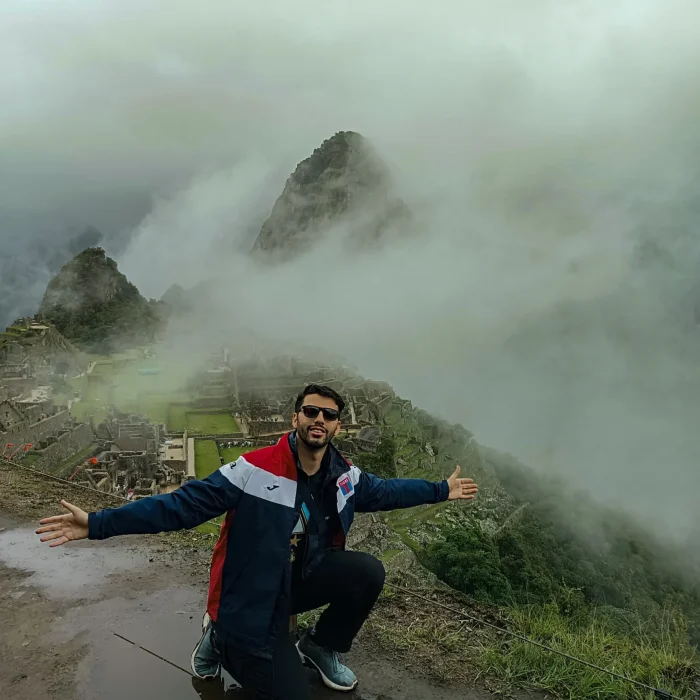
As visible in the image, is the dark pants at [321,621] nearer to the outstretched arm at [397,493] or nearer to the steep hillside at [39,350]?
the outstretched arm at [397,493]

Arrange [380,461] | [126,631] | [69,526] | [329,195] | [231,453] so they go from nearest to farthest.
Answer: [69,526] → [126,631] → [231,453] → [380,461] → [329,195]

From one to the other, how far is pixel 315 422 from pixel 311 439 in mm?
89

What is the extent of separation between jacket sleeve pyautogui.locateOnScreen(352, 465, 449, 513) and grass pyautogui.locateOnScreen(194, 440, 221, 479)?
63.4 feet

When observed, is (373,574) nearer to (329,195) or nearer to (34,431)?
(34,431)

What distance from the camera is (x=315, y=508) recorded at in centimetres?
303

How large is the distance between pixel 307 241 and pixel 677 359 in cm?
9428

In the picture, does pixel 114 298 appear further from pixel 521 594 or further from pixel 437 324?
pixel 437 324

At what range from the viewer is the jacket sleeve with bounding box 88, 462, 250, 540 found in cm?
268

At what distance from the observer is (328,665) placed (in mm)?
3244

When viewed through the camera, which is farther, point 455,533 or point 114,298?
point 114,298

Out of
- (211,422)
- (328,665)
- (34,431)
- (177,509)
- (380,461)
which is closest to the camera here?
(177,509)

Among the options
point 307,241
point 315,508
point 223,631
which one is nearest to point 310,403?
point 315,508

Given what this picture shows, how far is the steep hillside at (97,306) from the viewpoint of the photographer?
63.3 meters

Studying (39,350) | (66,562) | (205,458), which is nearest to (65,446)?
(205,458)
